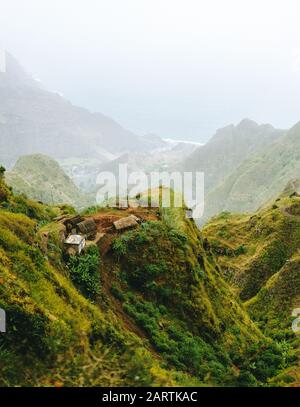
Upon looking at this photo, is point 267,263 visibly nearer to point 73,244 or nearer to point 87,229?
point 87,229

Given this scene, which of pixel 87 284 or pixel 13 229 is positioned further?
pixel 87 284

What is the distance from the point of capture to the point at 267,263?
68.6 meters

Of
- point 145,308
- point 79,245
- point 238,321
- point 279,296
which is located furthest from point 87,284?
point 279,296

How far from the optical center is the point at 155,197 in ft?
119

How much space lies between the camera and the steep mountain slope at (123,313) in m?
13.2

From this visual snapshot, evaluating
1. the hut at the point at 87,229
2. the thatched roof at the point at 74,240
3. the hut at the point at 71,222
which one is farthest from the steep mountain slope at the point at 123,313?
the hut at the point at 71,222

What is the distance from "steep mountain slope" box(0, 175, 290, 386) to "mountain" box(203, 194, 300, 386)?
796 cm

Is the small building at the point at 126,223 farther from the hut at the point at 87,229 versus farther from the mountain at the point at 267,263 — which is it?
the mountain at the point at 267,263

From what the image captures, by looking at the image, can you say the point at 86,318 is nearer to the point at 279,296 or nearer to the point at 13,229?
the point at 13,229

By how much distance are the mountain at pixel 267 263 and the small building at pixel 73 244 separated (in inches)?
773

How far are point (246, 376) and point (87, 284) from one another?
420 inches

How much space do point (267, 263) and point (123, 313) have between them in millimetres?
51952

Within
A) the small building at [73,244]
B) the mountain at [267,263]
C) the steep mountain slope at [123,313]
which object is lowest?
the mountain at [267,263]

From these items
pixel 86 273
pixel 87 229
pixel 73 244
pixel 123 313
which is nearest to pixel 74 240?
pixel 73 244
